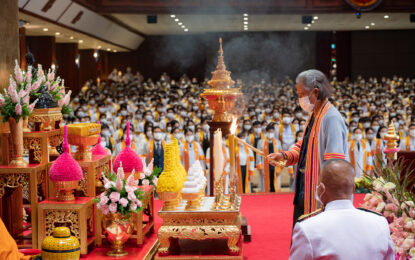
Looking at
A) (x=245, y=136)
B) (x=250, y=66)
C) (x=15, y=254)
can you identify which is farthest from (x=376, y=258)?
(x=250, y=66)

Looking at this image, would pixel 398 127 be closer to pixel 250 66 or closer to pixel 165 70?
pixel 250 66

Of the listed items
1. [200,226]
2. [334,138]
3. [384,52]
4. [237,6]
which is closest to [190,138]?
[200,226]

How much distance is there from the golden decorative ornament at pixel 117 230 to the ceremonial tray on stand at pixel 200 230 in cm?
28

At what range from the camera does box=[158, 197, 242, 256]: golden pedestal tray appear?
434cm

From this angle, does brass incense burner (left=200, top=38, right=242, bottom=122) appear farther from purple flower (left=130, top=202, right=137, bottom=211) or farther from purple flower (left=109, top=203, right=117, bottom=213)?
purple flower (left=109, top=203, right=117, bottom=213)

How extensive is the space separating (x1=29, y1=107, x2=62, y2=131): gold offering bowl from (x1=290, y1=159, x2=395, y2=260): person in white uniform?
3.10m

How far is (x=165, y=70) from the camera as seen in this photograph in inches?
1080

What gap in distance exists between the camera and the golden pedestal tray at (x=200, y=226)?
4.34 m

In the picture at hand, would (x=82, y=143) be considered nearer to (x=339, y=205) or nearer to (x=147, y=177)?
(x=147, y=177)

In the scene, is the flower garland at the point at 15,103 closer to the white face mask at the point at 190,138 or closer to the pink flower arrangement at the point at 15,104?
the pink flower arrangement at the point at 15,104

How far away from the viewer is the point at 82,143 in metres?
4.61

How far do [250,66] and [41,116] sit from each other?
22.0m

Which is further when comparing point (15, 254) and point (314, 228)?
point (15, 254)

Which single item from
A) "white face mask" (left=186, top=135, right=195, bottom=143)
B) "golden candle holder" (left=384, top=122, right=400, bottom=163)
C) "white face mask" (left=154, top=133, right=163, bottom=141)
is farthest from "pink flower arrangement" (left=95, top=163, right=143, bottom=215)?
"white face mask" (left=154, top=133, right=163, bottom=141)
